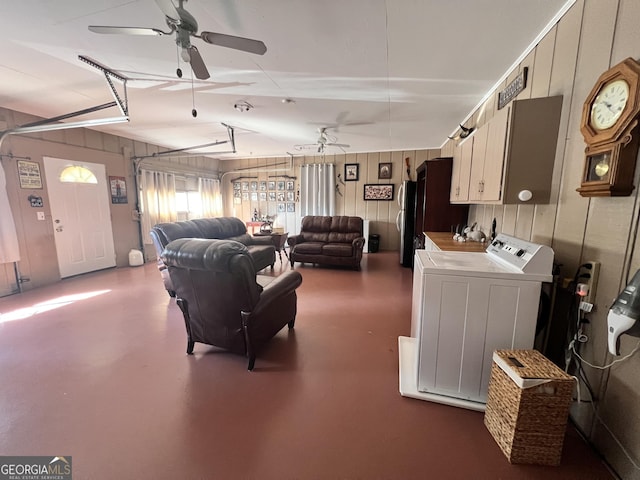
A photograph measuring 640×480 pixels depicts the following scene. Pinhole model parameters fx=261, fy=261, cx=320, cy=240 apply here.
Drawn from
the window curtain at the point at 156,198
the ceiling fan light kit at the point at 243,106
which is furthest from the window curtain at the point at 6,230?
the ceiling fan light kit at the point at 243,106

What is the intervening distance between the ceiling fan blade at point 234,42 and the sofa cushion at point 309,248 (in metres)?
3.85

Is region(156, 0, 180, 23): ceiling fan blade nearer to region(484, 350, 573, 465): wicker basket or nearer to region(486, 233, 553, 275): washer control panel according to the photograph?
region(486, 233, 553, 275): washer control panel

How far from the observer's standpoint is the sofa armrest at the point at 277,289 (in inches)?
87.0

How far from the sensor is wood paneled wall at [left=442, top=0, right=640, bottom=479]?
4.12 feet

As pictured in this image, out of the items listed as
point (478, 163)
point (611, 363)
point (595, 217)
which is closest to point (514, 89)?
point (478, 163)

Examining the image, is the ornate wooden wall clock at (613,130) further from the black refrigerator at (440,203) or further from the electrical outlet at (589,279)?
the black refrigerator at (440,203)

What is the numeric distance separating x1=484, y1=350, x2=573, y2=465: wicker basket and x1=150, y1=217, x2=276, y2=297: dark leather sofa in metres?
3.34

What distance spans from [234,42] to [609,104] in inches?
83.2

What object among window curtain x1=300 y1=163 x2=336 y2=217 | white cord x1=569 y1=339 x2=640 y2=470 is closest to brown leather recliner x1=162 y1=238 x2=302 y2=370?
white cord x1=569 y1=339 x2=640 y2=470

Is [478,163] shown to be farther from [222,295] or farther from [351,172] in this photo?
[351,172]

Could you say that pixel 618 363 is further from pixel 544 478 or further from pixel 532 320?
pixel 544 478

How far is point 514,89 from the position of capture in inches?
93.2

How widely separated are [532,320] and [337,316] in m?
1.94

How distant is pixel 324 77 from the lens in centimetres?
Result: 268
